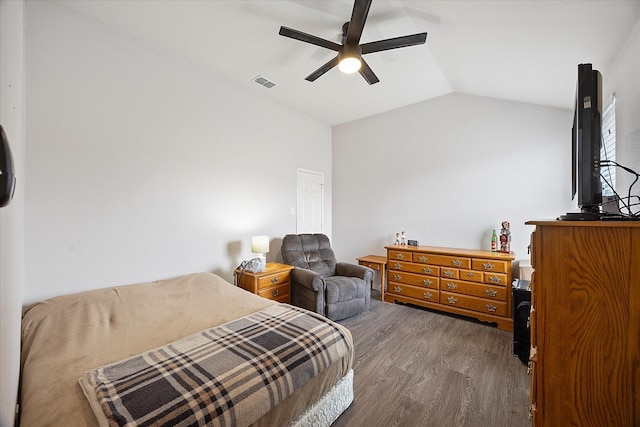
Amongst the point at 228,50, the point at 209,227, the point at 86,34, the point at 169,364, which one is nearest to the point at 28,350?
the point at 169,364

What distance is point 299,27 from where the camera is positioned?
2.46 metres

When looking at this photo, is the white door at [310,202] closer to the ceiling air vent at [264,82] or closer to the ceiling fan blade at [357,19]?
the ceiling air vent at [264,82]

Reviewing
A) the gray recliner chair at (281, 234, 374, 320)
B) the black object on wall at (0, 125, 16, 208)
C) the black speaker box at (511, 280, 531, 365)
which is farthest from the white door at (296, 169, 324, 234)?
the black object on wall at (0, 125, 16, 208)

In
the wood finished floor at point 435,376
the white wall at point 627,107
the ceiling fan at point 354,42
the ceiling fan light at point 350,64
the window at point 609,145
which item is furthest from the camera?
the ceiling fan light at point 350,64

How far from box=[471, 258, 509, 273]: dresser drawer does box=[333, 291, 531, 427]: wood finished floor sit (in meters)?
0.66

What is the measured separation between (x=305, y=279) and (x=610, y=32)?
3.15 m

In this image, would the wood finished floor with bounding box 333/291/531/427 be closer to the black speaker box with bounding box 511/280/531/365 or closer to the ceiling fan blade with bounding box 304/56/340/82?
the black speaker box with bounding box 511/280/531/365

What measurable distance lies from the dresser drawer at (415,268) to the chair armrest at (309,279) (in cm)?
130

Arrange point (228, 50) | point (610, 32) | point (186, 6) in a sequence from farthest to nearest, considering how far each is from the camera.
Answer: point (228, 50) → point (186, 6) → point (610, 32)

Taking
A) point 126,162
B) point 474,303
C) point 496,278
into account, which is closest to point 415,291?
point 474,303

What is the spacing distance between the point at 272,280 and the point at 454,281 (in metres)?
2.28

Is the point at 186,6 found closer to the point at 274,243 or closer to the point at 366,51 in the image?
the point at 366,51

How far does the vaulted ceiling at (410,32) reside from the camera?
1.77 meters

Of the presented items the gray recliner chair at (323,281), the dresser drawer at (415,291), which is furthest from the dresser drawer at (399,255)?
the gray recliner chair at (323,281)
